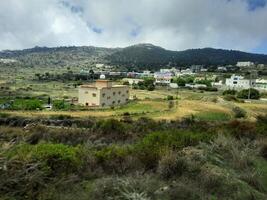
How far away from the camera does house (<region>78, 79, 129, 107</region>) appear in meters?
63.6

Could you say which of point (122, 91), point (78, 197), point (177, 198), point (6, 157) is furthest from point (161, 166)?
point (122, 91)

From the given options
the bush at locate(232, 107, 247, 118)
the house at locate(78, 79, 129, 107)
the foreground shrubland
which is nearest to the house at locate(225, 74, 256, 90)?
the house at locate(78, 79, 129, 107)

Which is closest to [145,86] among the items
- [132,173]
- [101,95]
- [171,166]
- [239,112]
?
[101,95]

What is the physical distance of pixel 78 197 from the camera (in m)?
7.39

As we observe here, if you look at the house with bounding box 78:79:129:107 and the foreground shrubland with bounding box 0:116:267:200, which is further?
the house with bounding box 78:79:129:107

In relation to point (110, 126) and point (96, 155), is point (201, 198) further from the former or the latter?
point (110, 126)

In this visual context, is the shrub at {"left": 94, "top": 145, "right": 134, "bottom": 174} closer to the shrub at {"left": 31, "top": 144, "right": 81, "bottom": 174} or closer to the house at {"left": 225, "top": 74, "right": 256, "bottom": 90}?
the shrub at {"left": 31, "top": 144, "right": 81, "bottom": 174}

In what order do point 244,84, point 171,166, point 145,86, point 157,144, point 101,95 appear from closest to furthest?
point 171,166, point 157,144, point 101,95, point 145,86, point 244,84

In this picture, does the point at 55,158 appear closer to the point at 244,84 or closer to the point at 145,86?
the point at 145,86

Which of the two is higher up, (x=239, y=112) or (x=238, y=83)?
(x=239, y=112)

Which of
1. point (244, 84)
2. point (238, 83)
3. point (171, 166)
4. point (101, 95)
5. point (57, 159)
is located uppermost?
point (57, 159)

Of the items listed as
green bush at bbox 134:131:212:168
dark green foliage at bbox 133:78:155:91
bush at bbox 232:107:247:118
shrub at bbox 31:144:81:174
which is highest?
shrub at bbox 31:144:81:174

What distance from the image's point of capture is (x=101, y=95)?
209 feet

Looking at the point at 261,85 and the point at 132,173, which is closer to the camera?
the point at 132,173
